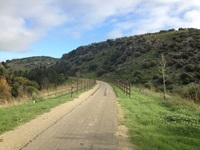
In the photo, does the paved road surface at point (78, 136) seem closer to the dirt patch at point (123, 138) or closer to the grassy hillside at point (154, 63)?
the dirt patch at point (123, 138)

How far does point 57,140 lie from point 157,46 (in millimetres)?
84210

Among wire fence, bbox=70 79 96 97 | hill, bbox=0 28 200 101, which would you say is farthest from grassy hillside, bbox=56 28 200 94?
wire fence, bbox=70 79 96 97

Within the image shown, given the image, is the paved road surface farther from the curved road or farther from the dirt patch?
the dirt patch

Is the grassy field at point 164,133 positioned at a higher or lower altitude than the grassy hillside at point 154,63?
lower

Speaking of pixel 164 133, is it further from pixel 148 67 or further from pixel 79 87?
pixel 148 67

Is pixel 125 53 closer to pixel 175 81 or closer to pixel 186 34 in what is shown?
pixel 186 34

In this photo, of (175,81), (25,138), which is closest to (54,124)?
(25,138)

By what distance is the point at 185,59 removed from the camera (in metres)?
66.0

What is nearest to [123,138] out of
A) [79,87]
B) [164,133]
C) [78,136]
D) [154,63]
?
[78,136]

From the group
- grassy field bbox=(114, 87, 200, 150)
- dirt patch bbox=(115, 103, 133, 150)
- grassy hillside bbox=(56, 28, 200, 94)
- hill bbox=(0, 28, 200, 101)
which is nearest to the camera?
dirt patch bbox=(115, 103, 133, 150)

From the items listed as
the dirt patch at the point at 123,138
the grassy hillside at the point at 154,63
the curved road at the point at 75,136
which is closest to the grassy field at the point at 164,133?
the dirt patch at the point at 123,138

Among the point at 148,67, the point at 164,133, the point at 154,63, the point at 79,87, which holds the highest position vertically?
the point at 154,63

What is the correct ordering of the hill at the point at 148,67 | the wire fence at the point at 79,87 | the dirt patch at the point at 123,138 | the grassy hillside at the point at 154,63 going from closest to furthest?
the dirt patch at the point at 123,138, the wire fence at the point at 79,87, the hill at the point at 148,67, the grassy hillside at the point at 154,63

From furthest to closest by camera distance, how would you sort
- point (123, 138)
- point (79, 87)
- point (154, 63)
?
point (154, 63) → point (79, 87) → point (123, 138)
